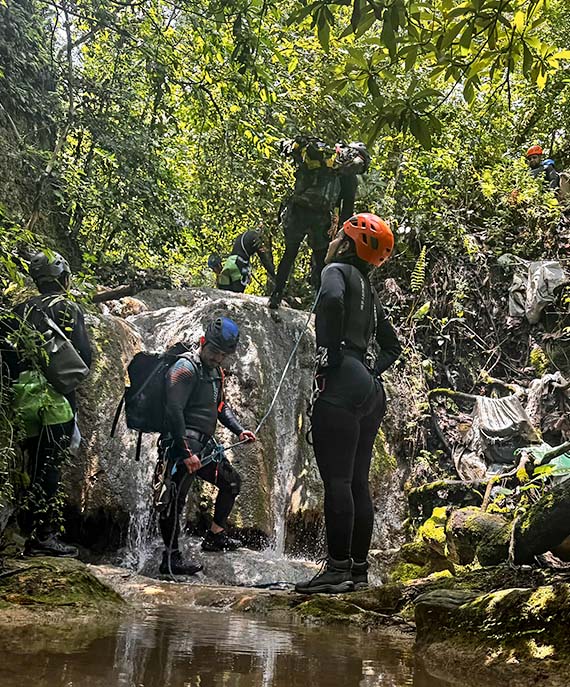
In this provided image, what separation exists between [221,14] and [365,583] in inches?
137

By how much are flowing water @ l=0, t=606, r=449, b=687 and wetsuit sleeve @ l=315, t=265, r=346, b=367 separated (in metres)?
1.71

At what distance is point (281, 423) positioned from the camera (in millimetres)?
8430

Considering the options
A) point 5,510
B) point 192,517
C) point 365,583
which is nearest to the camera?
point 5,510

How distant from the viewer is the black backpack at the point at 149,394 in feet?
18.4

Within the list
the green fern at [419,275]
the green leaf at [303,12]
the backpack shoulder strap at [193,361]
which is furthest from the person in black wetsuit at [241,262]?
the green leaf at [303,12]

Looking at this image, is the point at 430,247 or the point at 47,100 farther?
the point at 430,247

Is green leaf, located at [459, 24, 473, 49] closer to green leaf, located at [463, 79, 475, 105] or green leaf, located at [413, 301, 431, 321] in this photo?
green leaf, located at [463, 79, 475, 105]

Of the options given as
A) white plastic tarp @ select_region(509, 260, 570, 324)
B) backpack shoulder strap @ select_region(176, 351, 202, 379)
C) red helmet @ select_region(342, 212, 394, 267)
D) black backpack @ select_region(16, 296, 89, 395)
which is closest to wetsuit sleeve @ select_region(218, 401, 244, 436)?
backpack shoulder strap @ select_region(176, 351, 202, 379)

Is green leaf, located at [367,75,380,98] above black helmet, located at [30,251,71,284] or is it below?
below

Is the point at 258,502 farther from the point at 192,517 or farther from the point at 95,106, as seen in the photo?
the point at 95,106

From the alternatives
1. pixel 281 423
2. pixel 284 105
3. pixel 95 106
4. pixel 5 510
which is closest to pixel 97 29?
pixel 95 106

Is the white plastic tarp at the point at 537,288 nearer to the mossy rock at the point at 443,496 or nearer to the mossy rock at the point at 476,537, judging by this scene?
the mossy rock at the point at 443,496

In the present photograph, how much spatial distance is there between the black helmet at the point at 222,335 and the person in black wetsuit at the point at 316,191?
2.83 meters

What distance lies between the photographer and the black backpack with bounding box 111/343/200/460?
5.59m
